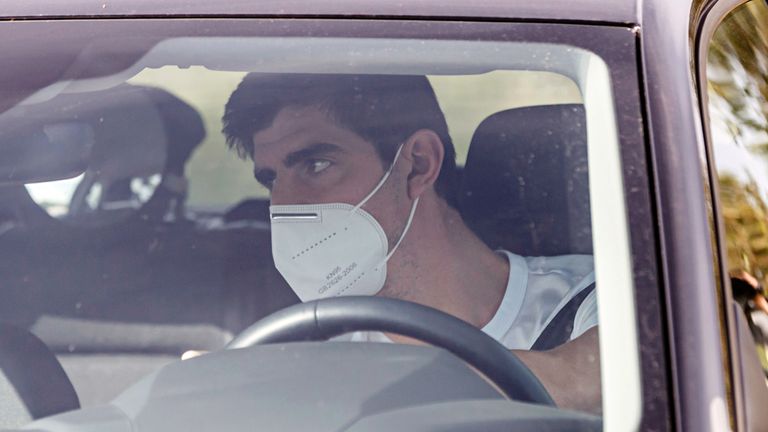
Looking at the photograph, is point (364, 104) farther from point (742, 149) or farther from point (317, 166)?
point (742, 149)

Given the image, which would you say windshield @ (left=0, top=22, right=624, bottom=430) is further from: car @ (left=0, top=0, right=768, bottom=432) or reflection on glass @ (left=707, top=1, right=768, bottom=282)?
→ reflection on glass @ (left=707, top=1, right=768, bottom=282)

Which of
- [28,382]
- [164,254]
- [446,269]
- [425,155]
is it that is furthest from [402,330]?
[28,382]

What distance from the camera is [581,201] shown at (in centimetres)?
151

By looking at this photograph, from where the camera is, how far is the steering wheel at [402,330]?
4.90 feet

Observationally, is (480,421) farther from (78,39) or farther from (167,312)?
(78,39)

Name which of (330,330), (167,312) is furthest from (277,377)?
(167,312)

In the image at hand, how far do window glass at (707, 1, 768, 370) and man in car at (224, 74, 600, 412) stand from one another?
0.24m

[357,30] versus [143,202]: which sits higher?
[357,30]

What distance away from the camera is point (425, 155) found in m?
1.65

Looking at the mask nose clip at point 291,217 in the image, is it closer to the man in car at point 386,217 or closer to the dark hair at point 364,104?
the man in car at point 386,217

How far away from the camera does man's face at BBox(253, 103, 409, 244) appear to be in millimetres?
1708

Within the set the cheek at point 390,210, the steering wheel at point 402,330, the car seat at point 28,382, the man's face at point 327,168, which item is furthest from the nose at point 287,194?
the car seat at point 28,382

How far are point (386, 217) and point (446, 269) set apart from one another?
129 mm

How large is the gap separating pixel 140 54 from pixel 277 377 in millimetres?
557
